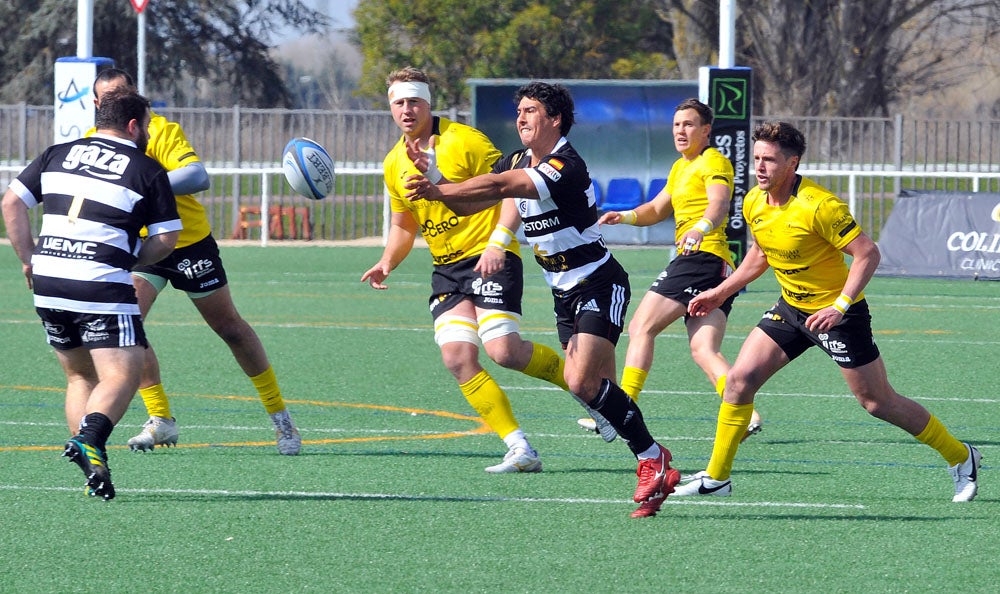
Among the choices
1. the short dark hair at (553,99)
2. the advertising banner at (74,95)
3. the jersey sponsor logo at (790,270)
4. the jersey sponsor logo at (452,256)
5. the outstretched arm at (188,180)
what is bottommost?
the jersey sponsor logo at (452,256)

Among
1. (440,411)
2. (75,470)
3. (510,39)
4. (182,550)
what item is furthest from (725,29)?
(510,39)

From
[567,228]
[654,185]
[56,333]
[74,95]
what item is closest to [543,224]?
[567,228]

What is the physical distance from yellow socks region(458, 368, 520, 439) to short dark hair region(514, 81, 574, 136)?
1.46m

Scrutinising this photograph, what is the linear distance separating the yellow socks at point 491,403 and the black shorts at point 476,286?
0.40 meters

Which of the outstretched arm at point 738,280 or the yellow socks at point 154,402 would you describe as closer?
the outstretched arm at point 738,280

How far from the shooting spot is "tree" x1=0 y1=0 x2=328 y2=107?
40.5 m

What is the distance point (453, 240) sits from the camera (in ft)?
27.6

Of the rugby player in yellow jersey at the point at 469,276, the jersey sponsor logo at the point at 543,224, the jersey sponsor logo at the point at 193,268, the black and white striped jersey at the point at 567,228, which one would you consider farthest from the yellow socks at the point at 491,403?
the jersey sponsor logo at the point at 193,268

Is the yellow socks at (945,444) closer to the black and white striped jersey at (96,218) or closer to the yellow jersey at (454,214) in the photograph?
the yellow jersey at (454,214)

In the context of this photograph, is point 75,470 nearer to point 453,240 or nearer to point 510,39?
point 453,240

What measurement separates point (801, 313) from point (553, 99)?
1556mm

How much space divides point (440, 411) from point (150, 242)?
3499mm

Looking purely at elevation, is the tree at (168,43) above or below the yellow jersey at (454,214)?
above

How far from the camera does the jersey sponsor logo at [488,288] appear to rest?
8.21 metres
